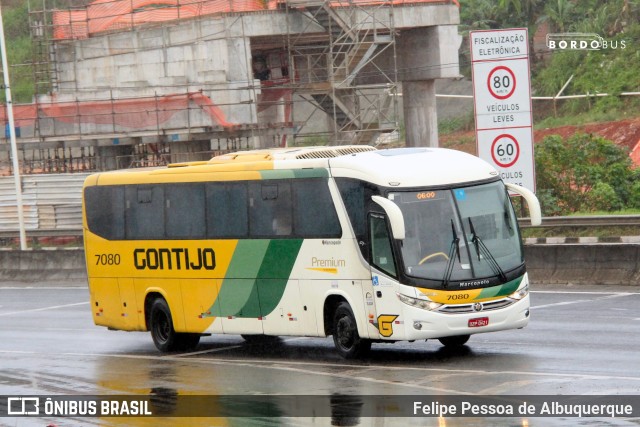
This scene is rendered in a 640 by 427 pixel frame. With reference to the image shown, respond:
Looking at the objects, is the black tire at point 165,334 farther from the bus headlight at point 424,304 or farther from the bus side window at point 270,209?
the bus headlight at point 424,304

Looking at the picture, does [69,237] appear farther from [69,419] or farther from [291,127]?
[69,419]

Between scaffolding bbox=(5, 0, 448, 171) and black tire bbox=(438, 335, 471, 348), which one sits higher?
scaffolding bbox=(5, 0, 448, 171)

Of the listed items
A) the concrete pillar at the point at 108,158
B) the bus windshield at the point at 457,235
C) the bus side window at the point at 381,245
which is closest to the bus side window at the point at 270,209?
the bus side window at the point at 381,245

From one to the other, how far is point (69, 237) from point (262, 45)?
39.0 ft

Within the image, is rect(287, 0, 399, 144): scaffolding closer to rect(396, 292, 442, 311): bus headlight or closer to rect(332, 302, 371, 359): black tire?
rect(332, 302, 371, 359): black tire

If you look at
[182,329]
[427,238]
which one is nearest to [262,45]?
[182,329]

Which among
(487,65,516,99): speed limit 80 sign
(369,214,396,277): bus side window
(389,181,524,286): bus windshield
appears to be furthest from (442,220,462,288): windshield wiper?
(487,65,516,99): speed limit 80 sign

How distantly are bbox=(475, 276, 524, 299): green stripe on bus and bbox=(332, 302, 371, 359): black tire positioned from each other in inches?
73.7

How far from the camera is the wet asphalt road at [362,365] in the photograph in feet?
47.9

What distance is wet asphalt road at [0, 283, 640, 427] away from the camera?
47.9 ft

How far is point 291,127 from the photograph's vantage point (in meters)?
49.4

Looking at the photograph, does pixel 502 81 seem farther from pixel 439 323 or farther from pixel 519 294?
pixel 439 323

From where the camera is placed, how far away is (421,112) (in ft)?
183

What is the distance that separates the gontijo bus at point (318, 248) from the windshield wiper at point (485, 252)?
2 centimetres
